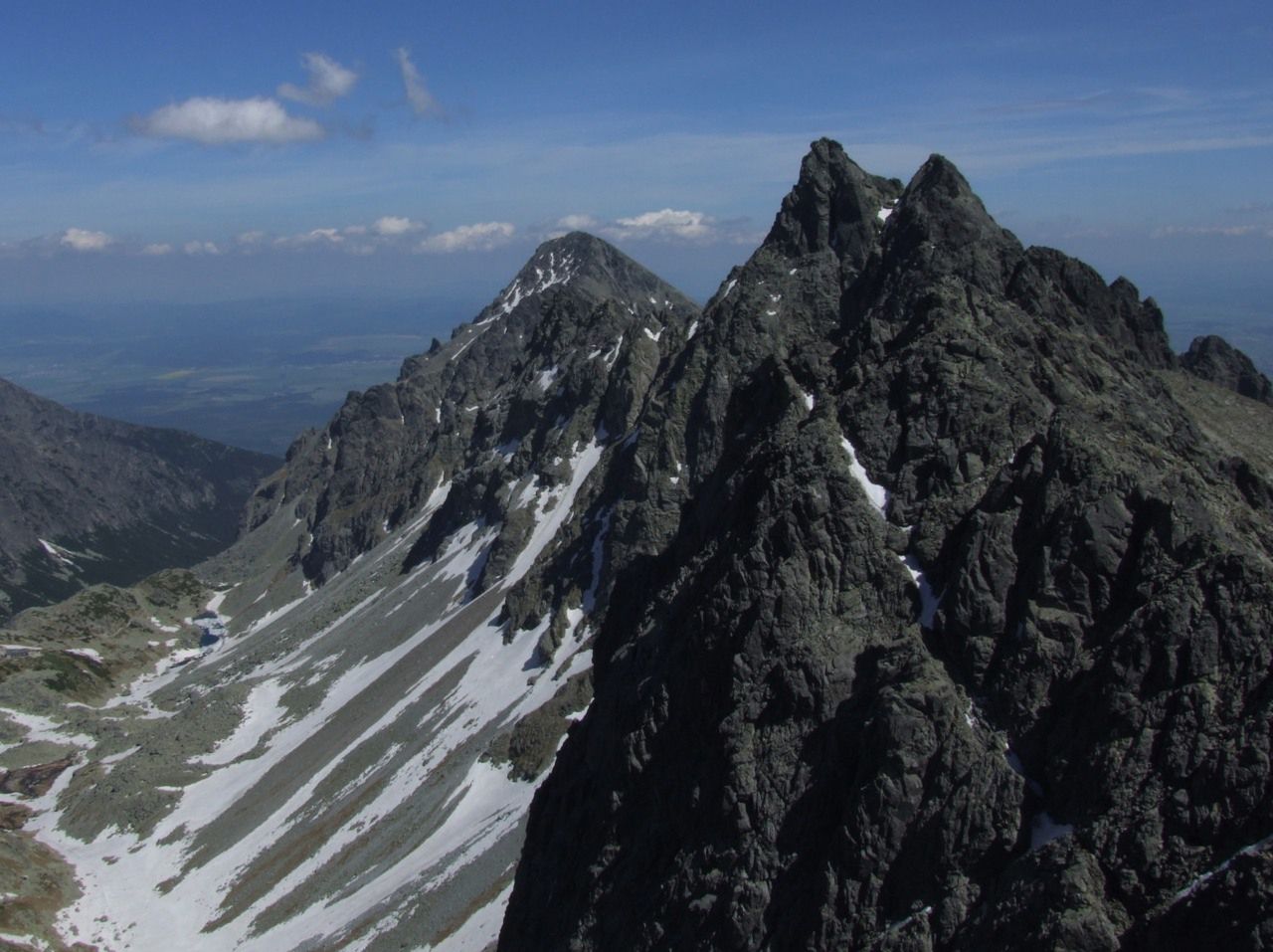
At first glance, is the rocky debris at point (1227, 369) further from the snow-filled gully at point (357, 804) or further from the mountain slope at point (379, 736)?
the snow-filled gully at point (357, 804)

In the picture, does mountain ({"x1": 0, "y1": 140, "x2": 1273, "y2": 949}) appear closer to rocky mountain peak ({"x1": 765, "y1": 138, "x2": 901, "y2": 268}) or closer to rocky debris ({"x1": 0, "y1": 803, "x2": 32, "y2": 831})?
rocky mountain peak ({"x1": 765, "y1": 138, "x2": 901, "y2": 268})

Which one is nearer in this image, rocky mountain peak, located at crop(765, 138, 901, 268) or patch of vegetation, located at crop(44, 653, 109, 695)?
rocky mountain peak, located at crop(765, 138, 901, 268)

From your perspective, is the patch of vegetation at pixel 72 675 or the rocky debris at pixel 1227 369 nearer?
the rocky debris at pixel 1227 369

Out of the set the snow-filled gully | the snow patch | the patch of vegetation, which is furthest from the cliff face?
the patch of vegetation

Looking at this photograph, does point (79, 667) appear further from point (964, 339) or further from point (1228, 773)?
point (1228, 773)

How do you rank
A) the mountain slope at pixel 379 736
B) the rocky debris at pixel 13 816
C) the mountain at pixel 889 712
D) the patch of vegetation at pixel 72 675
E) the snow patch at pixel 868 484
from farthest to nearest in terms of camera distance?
the patch of vegetation at pixel 72 675 → the rocky debris at pixel 13 816 → the mountain slope at pixel 379 736 → the snow patch at pixel 868 484 → the mountain at pixel 889 712

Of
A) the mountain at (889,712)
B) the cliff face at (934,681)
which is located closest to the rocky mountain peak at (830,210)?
the mountain at (889,712)

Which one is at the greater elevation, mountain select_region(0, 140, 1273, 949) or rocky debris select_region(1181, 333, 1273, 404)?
rocky debris select_region(1181, 333, 1273, 404)
